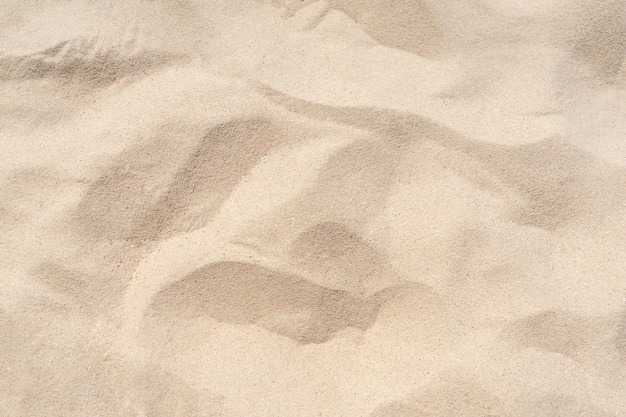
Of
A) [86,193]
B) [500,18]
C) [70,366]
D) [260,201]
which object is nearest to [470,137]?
[500,18]

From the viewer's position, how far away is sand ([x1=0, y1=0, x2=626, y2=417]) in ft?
4.17

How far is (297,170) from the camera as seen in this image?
1.38 m

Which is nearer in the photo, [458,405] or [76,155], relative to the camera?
[458,405]

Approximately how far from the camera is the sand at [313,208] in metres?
1.27

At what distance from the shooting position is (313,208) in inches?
53.5

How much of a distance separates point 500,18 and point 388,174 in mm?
496

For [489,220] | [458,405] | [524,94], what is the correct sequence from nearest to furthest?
[458,405] < [489,220] < [524,94]

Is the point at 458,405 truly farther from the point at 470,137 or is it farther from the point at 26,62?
the point at 26,62

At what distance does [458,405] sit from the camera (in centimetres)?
126

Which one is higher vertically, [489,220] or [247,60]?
[247,60]

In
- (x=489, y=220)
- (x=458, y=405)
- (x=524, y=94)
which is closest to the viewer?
(x=458, y=405)

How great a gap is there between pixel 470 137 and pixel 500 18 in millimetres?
332

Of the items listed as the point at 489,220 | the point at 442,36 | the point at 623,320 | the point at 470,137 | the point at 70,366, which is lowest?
the point at 70,366

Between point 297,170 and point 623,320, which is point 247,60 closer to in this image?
point 297,170
